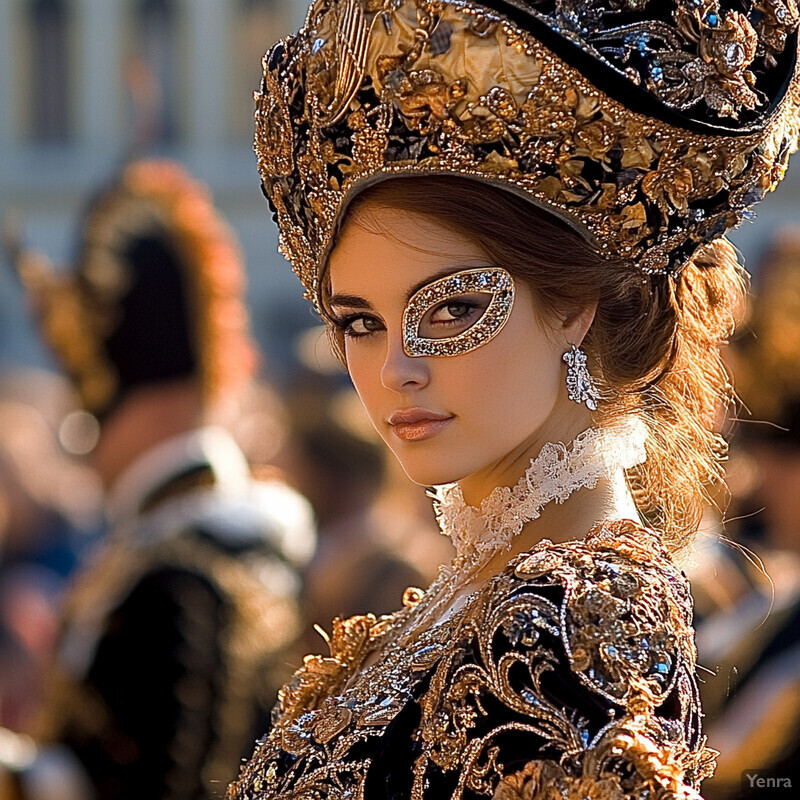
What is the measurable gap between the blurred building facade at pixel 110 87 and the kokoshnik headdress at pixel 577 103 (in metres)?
23.5

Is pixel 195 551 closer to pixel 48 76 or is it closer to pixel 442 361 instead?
pixel 442 361

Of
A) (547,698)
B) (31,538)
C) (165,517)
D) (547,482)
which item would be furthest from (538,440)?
(31,538)

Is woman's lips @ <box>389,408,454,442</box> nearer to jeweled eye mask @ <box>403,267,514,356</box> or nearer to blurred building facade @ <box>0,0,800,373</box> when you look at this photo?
jeweled eye mask @ <box>403,267,514,356</box>

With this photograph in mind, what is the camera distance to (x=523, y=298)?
6.02 ft

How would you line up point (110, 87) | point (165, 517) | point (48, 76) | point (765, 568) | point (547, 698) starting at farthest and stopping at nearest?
point (48, 76), point (110, 87), point (165, 517), point (765, 568), point (547, 698)

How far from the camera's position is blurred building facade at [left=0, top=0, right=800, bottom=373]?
84.4 ft

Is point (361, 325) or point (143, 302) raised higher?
point (143, 302)

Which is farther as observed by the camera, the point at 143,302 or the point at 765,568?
the point at 143,302

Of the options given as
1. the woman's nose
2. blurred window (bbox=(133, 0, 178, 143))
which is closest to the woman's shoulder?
the woman's nose

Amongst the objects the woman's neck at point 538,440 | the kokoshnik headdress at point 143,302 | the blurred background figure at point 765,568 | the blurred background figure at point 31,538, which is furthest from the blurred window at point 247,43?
the woman's neck at point 538,440

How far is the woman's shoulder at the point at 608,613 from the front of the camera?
64.3 inches

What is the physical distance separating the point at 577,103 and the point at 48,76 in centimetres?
2625

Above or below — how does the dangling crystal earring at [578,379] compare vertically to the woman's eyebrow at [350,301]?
below

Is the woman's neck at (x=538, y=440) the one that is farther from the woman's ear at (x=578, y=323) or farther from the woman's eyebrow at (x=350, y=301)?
the woman's eyebrow at (x=350, y=301)
